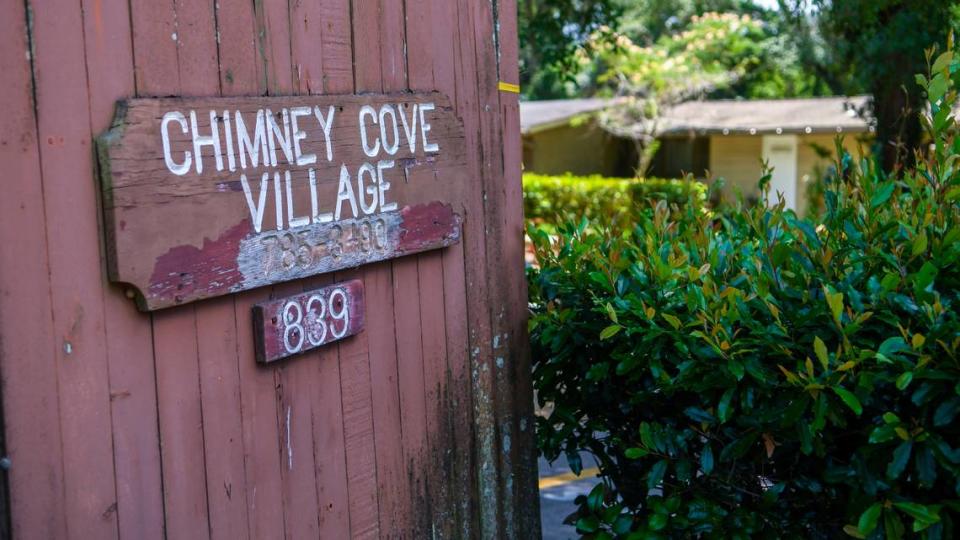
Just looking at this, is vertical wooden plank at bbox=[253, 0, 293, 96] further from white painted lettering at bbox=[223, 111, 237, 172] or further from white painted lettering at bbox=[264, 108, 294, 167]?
white painted lettering at bbox=[223, 111, 237, 172]

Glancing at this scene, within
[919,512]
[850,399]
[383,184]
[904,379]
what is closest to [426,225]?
[383,184]

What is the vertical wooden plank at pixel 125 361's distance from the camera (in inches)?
86.2

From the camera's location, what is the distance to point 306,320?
2738mm

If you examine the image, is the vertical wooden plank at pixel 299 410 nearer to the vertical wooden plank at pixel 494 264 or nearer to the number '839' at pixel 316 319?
the number '839' at pixel 316 319

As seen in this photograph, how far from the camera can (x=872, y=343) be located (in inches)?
116

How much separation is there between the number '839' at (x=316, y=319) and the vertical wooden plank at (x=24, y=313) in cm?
67

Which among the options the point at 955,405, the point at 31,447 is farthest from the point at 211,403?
the point at 955,405

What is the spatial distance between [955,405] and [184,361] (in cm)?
197

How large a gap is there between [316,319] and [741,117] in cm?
2232

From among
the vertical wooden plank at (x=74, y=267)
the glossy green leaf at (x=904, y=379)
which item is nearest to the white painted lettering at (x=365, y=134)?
the vertical wooden plank at (x=74, y=267)

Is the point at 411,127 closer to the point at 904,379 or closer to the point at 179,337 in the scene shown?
the point at 179,337

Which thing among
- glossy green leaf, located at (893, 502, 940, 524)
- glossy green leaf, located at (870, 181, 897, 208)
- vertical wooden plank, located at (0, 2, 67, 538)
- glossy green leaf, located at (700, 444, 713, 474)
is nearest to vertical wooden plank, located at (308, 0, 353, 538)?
vertical wooden plank, located at (0, 2, 67, 538)

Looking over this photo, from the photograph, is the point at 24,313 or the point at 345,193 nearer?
the point at 24,313

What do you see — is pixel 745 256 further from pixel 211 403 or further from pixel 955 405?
pixel 211 403
